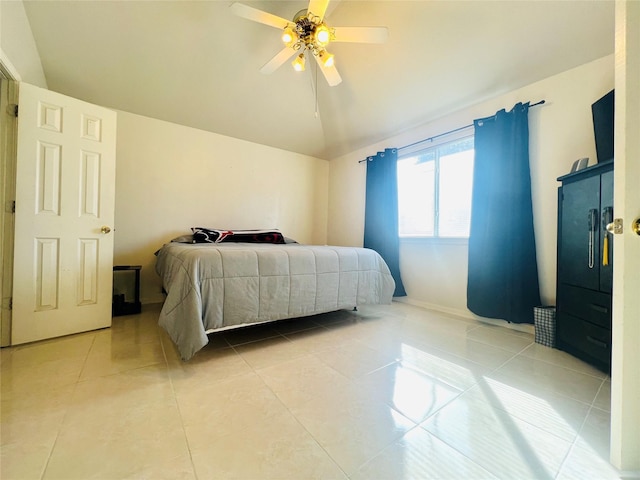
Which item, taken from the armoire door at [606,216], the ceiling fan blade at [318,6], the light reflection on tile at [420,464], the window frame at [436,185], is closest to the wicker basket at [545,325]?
the armoire door at [606,216]

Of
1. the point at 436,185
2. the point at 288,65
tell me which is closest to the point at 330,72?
the point at 288,65

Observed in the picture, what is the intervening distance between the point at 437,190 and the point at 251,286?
8.03 ft

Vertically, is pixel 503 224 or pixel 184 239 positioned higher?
pixel 503 224

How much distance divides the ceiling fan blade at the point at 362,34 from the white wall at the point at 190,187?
7.12 feet

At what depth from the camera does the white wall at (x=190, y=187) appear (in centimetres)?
290

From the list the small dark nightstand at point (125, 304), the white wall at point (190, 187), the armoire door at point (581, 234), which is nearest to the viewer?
the armoire door at point (581, 234)

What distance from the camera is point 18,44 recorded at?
A: 6.07 feet

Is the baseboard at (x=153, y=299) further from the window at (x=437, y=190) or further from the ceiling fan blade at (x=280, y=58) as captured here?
the window at (x=437, y=190)

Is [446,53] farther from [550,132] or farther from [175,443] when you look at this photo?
[175,443]

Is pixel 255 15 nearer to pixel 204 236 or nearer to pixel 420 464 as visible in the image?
pixel 204 236

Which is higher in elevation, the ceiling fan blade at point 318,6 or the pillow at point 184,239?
the ceiling fan blade at point 318,6

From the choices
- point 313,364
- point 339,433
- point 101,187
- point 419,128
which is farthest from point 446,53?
point 101,187

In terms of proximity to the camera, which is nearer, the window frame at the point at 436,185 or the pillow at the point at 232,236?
the window frame at the point at 436,185

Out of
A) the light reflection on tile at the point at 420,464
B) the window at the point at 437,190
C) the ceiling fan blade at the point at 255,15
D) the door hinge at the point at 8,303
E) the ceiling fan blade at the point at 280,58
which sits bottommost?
the light reflection on tile at the point at 420,464
